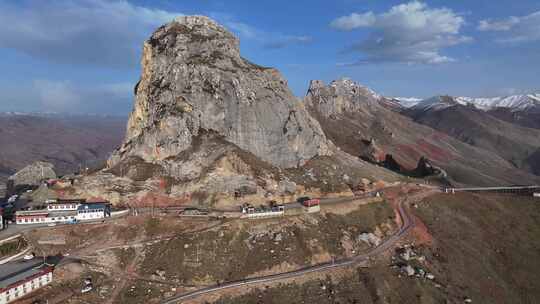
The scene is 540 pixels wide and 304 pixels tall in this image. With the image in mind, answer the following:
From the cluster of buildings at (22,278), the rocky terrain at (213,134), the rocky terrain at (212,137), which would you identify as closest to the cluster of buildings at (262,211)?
the rocky terrain at (212,137)

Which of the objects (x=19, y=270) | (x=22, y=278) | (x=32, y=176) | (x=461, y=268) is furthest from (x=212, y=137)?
(x=32, y=176)

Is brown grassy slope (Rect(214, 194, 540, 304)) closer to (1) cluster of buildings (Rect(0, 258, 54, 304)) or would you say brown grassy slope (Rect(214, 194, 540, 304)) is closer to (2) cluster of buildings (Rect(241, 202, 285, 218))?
(2) cluster of buildings (Rect(241, 202, 285, 218))

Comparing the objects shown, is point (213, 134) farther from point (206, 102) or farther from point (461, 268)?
point (461, 268)

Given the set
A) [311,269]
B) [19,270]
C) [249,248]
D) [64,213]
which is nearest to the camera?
[19,270]

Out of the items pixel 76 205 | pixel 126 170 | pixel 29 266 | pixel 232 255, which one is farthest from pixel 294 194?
pixel 29 266

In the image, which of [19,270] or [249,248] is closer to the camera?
[19,270]
